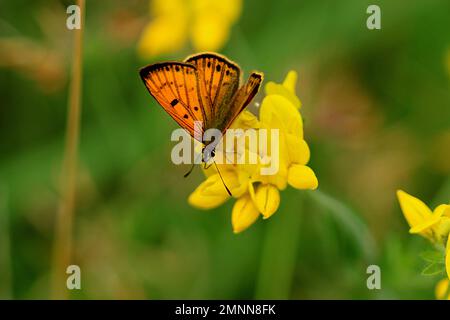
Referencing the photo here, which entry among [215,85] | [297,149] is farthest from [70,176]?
[297,149]

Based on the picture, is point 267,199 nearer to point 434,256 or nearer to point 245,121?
point 245,121

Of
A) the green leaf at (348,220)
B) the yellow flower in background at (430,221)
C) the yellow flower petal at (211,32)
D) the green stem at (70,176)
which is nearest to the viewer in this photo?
the yellow flower in background at (430,221)

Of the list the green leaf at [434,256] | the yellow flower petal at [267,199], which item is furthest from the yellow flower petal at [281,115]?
the green leaf at [434,256]

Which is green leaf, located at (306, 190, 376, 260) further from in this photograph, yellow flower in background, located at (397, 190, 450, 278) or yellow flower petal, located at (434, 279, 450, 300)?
yellow flower petal, located at (434, 279, 450, 300)

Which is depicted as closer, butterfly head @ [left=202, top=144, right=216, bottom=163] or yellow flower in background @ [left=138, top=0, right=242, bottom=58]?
butterfly head @ [left=202, top=144, right=216, bottom=163]

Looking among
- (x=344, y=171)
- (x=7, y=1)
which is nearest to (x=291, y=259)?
(x=344, y=171)

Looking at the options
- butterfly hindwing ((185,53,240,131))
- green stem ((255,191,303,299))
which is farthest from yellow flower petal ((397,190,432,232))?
green stem ((255,191,303,299))

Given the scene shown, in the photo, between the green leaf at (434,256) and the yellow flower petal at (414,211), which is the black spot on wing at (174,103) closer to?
→ the yellow flower petal at (414,211)
